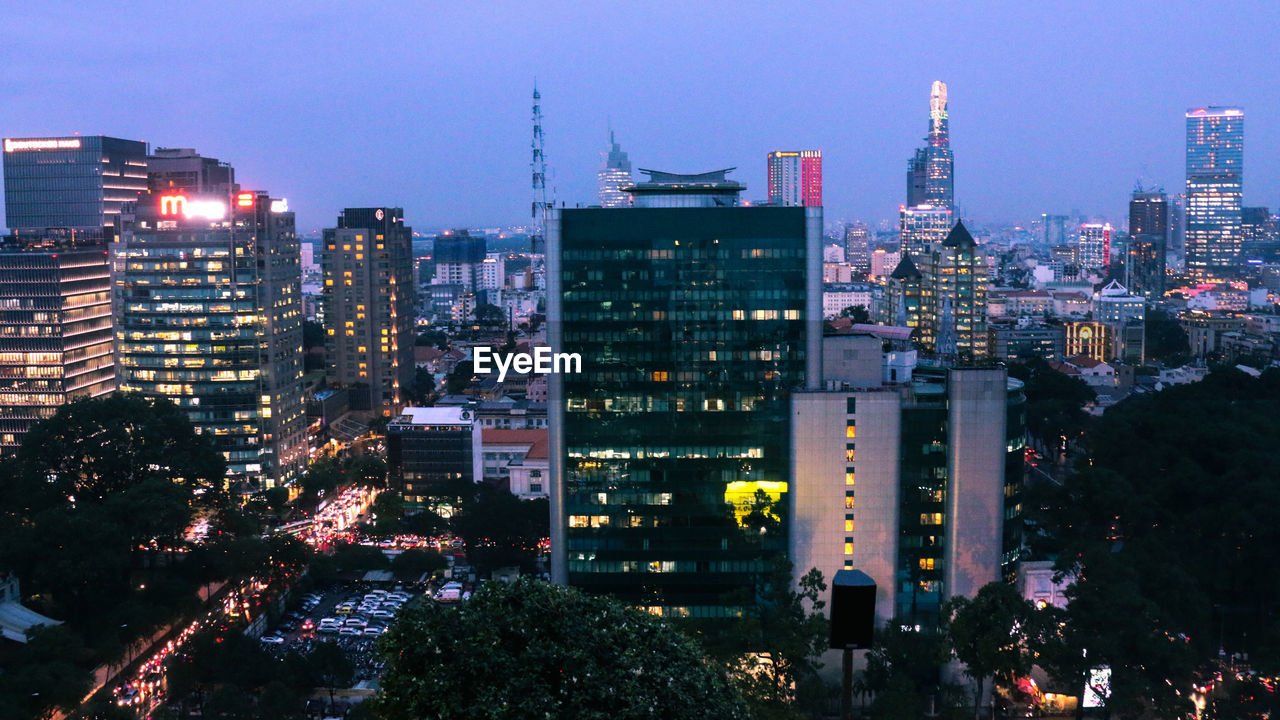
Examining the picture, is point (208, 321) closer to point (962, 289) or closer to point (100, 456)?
point (100, 456)

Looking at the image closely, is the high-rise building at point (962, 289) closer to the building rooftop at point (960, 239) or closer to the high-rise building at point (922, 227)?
the building rooftop at point (960, 239)

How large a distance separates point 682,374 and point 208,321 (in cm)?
3409

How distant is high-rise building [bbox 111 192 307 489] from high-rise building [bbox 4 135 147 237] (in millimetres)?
34913

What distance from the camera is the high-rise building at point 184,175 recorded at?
64188 millimetres

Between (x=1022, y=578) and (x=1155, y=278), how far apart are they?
470 ft

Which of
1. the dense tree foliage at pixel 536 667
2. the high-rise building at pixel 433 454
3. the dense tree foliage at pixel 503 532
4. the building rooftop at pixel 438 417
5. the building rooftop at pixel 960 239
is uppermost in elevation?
the building rooftop at pixel 960 239

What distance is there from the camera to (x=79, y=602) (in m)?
36.2

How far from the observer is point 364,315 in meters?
86.1

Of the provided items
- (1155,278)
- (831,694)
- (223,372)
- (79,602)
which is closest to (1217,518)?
(831,694)

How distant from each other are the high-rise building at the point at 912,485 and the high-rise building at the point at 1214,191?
15392 cm

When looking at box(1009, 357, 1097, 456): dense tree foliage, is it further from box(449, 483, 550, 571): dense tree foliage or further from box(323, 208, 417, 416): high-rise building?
box(323, 208, 417, 416): high-rise building

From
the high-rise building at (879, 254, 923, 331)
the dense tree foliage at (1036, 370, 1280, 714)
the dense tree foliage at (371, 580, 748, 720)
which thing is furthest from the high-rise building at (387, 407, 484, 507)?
the high-rise building at (879, 254, 923, 331)

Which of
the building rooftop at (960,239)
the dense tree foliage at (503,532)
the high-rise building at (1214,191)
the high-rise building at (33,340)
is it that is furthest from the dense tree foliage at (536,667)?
the high-rise building at (1214,191)

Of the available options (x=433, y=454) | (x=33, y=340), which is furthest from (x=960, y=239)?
(x=33, y=340)
